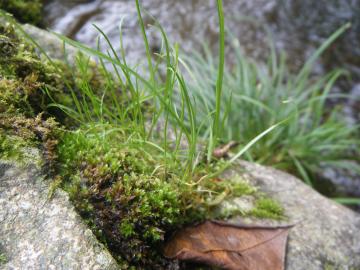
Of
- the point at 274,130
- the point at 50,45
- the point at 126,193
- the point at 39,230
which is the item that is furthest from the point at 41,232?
the point at 274,130

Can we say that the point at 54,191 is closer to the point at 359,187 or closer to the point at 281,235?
the point at 281,235

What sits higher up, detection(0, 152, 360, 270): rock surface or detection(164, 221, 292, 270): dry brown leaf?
detection(0, 152, 360, 270): rock surface

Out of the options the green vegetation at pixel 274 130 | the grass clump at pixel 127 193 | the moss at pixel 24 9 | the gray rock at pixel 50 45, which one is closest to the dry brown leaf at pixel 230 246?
the grass clump at pixel 127 193

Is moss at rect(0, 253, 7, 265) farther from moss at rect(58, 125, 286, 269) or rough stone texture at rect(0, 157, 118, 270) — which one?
moss at rect(58, 125, 286, 269)

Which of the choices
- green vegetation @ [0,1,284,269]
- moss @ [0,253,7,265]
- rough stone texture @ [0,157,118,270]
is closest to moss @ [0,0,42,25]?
green vegetation @ [0,1,284,269]

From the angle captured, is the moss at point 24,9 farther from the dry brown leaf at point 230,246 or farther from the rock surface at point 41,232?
the dry brown leaf at point 230,246

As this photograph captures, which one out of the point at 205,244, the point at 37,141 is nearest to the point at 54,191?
the point at 37,141
